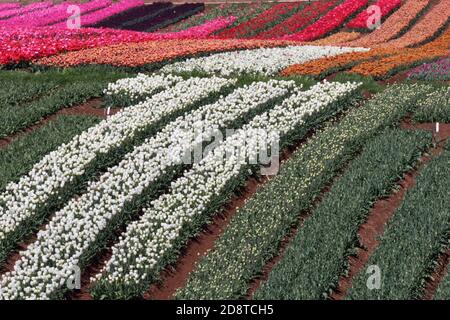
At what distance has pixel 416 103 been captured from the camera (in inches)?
666

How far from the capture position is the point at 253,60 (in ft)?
73.1

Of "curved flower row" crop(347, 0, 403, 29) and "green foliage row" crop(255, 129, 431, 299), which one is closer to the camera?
"green foliage row" crop(255, 129, 431, 299)

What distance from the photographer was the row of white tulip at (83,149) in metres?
12.2

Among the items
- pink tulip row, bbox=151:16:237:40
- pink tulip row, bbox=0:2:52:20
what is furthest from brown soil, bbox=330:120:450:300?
pink tulip row, bbox=0:2:52:20

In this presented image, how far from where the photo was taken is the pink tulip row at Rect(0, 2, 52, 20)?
41209mm

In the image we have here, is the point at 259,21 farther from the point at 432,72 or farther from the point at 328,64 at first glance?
the point at 432,72

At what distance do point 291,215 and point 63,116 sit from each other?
680cm

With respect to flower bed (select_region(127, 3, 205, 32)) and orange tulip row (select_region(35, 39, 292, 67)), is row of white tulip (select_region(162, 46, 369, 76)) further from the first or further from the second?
flower bed (select_region(127, 3, 205, 32))

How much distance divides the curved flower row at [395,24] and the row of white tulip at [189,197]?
1578 centimetres

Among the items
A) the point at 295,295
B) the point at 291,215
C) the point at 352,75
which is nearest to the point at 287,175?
the point at 291,215

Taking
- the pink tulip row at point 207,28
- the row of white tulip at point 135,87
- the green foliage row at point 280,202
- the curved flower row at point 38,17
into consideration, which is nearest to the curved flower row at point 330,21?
the pink tulip row at point 207,28

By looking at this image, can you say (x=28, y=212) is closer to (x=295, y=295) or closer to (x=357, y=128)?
(x=295, y=295)

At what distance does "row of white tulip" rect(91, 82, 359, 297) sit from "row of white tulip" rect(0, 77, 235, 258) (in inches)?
71.8

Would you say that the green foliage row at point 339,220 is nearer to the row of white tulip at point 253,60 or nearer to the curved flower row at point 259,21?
the row of white tulip at point 253,60
